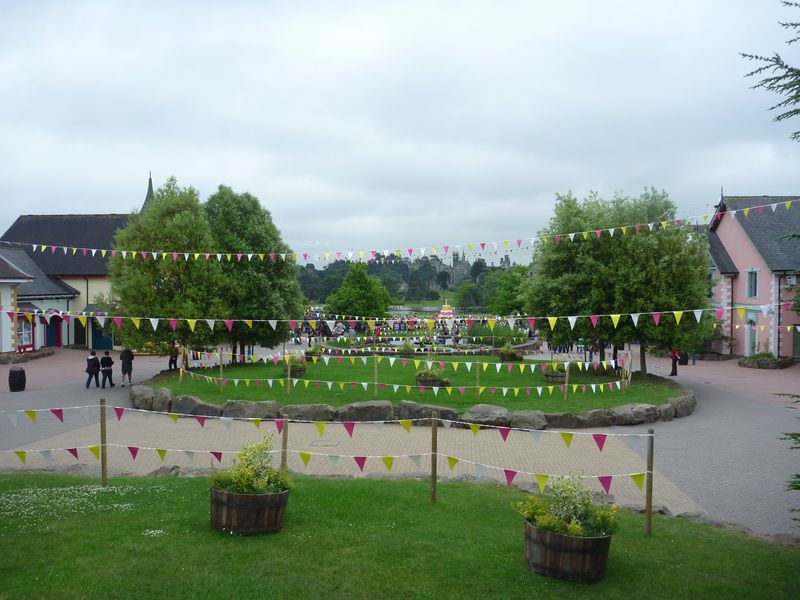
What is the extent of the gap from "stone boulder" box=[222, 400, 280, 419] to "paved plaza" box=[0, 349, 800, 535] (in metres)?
0.48

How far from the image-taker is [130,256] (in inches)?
A: 1033

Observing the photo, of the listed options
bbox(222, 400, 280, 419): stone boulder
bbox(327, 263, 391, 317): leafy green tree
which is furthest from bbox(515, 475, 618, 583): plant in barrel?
bbox(327, 263, 391, 317): leafy green tree

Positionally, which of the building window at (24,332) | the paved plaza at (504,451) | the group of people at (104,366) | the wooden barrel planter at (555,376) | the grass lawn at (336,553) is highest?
the building window at (24,332)

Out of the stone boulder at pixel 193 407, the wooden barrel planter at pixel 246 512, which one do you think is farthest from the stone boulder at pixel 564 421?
the wooden barrel planter at pixel 246 512

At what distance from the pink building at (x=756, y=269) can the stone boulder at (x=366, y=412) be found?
990 inches

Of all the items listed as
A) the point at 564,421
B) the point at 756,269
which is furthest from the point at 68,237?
the point at 756,269

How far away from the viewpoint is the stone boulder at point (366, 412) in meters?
18.9

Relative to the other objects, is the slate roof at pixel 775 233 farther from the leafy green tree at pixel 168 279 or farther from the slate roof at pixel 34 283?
the slate roof at pixel 34 283

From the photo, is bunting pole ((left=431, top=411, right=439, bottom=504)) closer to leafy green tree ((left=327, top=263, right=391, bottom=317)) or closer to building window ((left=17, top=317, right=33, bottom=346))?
building window ((left=17, top=317, right=33, bottom=346))

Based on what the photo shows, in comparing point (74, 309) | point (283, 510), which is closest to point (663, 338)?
point (283, 510)

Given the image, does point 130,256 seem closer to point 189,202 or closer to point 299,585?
point 189,202

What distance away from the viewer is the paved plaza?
12156 millimetres

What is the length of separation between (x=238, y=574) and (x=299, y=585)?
2.60 ft

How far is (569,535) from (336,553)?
2.96 m
